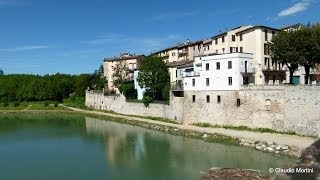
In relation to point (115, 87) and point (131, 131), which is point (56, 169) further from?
point (115, 87)

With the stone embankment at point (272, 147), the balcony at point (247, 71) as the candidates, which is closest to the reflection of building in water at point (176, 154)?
the stone embankment at point (272, 147)

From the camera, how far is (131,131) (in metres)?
43.3

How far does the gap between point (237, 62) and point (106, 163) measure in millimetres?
16586

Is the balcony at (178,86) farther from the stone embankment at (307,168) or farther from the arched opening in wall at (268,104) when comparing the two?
the stone embankment at (307,168)

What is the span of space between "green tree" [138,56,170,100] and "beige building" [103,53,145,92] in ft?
52.9

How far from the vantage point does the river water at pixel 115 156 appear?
960 inches

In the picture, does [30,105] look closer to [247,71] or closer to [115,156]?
[115,156]

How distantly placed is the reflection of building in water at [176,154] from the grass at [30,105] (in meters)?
37.7

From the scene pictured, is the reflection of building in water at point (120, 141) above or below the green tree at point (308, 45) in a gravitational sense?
below

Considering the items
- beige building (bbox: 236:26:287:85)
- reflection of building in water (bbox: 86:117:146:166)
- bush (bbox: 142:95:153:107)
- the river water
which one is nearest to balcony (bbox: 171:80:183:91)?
bush (bbox: 142:95:153:107)

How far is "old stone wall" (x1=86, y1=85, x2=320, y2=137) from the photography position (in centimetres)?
3125

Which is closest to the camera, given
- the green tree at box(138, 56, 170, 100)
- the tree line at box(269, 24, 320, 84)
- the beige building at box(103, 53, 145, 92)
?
the tree line at box(269, 24, 320, 84)

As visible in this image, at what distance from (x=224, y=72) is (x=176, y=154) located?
11.7m

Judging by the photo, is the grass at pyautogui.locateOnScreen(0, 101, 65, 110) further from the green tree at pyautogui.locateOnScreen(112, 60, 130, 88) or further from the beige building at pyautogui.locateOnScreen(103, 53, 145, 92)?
the green tree at pyautogui.locateOnScreen(112, 60, 130, 88)
